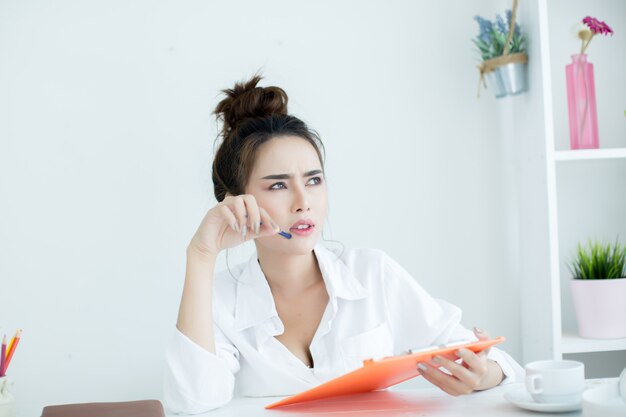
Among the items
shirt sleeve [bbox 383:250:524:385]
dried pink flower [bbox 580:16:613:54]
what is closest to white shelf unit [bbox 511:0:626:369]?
dried pink flower [bbox 580:16:613:54]

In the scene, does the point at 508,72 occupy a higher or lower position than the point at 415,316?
higher

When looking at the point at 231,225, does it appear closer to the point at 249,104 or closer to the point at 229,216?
the point at 229,216

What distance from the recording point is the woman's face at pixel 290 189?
163 cm

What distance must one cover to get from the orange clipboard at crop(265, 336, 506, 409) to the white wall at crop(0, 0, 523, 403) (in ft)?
3.39

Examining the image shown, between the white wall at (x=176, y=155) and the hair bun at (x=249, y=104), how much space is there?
13.3 inches

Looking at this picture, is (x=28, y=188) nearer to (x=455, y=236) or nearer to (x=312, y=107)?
(x=312, y=107)

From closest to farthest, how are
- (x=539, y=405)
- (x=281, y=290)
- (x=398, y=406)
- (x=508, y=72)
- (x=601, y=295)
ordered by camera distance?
(x=539, y=405) < (x=398, y=406) < (x=281, y=290) < (x=601, y=295) < (x=508, y=72)

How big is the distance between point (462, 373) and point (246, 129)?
2.75ft

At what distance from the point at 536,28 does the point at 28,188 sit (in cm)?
147

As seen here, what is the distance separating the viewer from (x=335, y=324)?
1672 mm

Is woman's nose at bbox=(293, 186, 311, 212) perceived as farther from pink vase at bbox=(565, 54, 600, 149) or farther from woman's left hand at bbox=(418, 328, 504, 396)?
pink vase at bbox=(565, 54, 600, 149)

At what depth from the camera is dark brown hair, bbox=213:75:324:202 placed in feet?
5.75

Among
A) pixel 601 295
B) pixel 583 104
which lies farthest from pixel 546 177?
pixel 601 295

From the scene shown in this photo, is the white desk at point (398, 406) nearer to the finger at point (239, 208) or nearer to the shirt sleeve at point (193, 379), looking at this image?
the shirt sleeve at point (193, 379)
